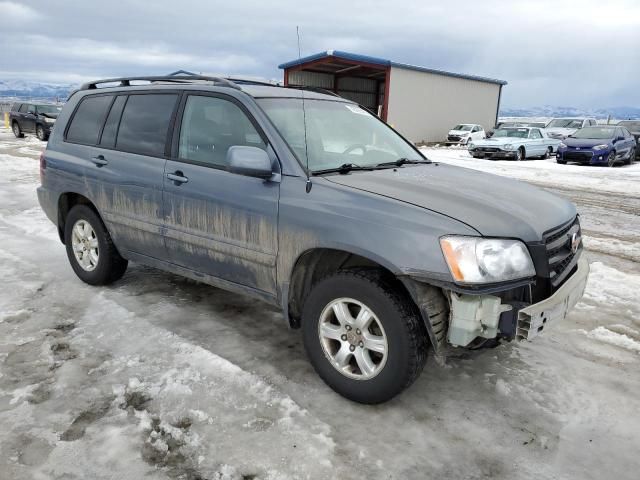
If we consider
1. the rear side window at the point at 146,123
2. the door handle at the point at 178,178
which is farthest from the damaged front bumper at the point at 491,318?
the rear side window at the point at 146,123

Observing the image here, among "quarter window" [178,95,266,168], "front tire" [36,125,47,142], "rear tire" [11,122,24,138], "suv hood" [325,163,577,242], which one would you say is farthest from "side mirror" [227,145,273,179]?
"rear tire" [11,122,24,138]

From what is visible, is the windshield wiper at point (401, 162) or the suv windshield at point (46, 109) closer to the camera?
the windshield wiper at point (401, 162)

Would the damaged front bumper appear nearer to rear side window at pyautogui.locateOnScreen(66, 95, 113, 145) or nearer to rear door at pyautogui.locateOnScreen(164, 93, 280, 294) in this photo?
rear door at pyautogui.locateOnScreen(164, 93, 280, 294)

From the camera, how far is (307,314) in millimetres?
3100

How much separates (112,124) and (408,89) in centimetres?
2706

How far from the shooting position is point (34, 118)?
2230 centimetres

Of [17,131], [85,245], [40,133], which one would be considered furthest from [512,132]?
[17,131]

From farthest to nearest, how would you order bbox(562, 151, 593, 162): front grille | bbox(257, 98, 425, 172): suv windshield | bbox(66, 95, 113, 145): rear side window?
bbox(562, 151, 593, 162): front grille < bbox(66, 95, 113, 145): rear side window < bbox(257, 98, 425, 172): suv windshield

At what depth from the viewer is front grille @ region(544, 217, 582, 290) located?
9.30ft

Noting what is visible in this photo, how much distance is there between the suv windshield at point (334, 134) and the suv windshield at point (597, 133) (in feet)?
53.3

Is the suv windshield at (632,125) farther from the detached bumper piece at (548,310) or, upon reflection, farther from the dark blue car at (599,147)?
the detached bumper piece at (548,310)

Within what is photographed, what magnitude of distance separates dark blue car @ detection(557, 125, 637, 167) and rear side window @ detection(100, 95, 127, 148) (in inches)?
652

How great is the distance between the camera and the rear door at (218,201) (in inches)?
129

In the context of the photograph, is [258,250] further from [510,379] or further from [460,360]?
[510,379]
